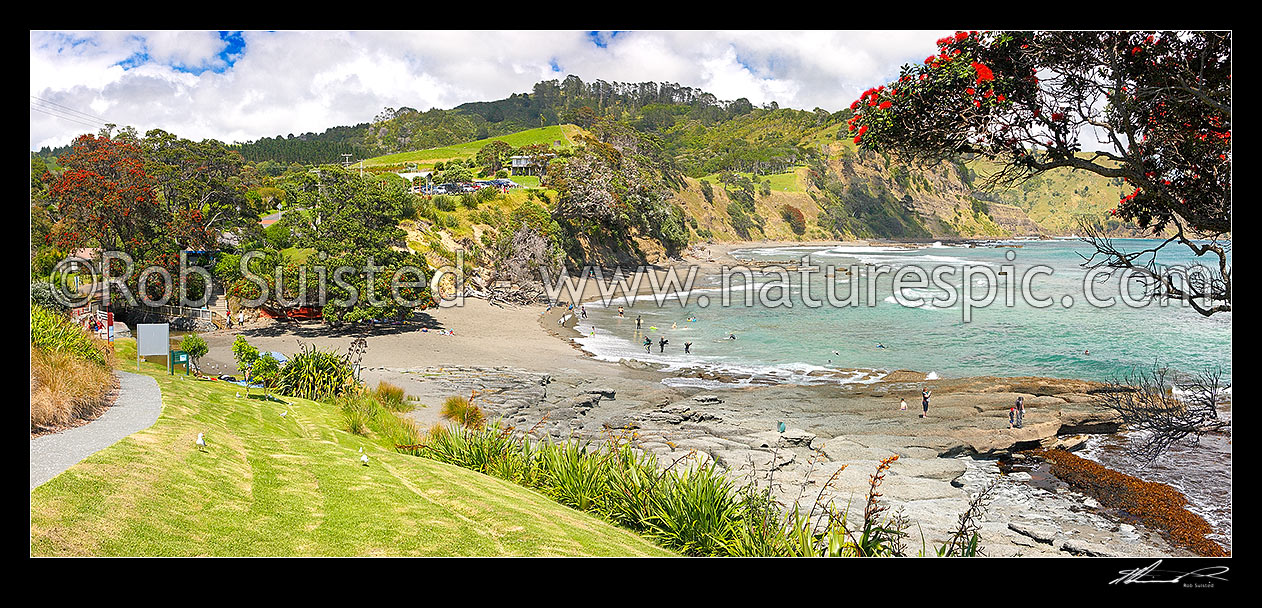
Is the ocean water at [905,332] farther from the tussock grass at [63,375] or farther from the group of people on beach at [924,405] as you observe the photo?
the tussock grass at [63,375]

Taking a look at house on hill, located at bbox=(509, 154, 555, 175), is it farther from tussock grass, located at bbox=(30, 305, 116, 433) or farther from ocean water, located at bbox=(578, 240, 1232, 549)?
tussock grass, located at bbox=(30, 305, 116, 433)

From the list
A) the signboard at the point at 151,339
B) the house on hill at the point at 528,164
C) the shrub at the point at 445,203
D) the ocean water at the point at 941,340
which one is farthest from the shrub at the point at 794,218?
the signboard at the point at 151,339

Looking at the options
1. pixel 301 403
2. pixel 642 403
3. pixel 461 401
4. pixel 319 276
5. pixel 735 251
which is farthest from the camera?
pixel 735 251

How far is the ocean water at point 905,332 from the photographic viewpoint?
90.3 ft

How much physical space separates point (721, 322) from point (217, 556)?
3460cm

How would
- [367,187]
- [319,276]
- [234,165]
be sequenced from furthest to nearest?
[234,165], [367,187], [319,276]

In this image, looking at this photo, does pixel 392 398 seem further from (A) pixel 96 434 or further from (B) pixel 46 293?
(B) pixel 46 293

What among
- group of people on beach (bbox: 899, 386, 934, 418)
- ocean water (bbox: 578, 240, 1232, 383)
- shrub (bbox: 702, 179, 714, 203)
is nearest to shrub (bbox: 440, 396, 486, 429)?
ocean water (bbox: 578, 240, 1232, 383)

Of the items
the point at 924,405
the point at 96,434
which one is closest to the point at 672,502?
the point at 96,434

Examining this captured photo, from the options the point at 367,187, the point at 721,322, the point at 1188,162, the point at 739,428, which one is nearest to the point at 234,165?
the point at 367,187

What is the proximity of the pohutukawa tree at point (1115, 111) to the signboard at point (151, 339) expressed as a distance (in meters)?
12.9

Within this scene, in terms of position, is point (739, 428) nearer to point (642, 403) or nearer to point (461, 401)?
point (642, 403)

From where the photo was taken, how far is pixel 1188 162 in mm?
5203
